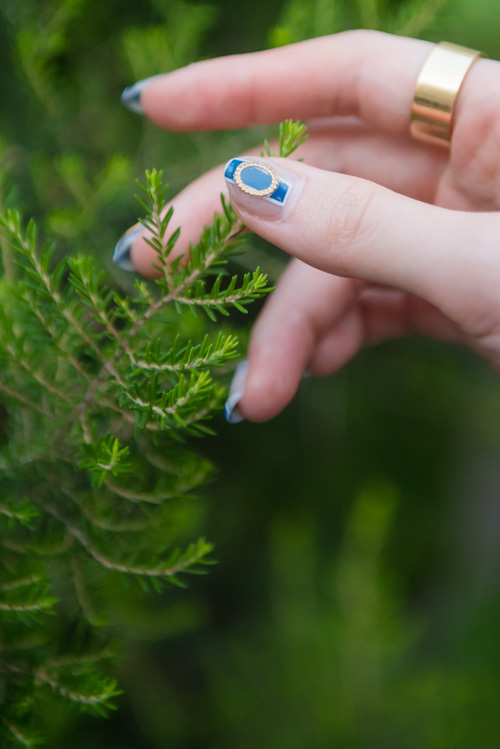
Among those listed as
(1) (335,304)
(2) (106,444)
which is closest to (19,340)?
(2) (106,444)

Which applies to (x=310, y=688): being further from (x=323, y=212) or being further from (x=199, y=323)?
(x=323, y=212)

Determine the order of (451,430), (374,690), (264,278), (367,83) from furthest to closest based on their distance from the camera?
1. (451,430)
2. (374,690)
3. (367,83)
4. (264,278)

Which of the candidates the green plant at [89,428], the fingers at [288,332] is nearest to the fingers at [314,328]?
the fingers at [288,332]

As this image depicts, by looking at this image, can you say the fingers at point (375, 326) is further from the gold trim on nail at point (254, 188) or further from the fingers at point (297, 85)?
the gold trim on nail at point (254, 188)

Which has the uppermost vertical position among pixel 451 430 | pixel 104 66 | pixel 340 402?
pixel 104 66

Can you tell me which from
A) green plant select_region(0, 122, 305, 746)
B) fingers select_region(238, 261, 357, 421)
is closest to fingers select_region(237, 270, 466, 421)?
fingers select_region(238, 261, 357, 421)

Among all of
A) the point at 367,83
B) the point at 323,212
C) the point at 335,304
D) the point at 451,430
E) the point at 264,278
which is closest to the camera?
the point at 264,278

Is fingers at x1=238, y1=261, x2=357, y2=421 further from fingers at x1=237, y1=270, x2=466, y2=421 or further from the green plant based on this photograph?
the green plant
